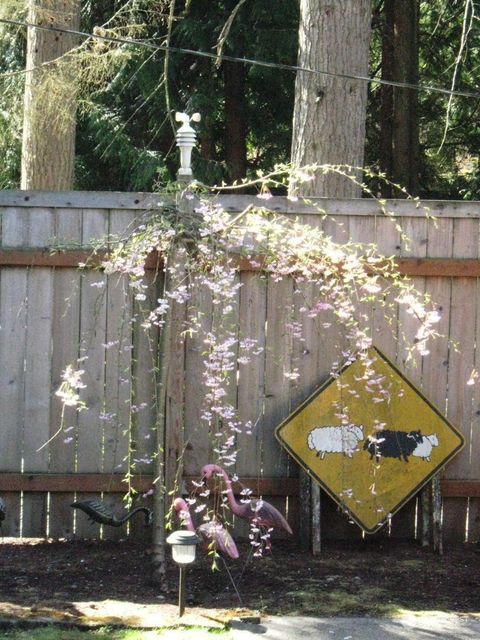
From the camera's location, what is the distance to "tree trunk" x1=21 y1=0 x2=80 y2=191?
9.09 m

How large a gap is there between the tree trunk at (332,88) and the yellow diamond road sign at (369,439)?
179cm

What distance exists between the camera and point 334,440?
17.7 feet


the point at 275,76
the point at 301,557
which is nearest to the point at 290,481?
the point at 301,557

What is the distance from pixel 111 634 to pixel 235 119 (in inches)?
380

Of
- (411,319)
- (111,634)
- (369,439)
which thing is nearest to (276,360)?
(369,439)

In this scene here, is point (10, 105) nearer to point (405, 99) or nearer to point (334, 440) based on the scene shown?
point (405, 99)

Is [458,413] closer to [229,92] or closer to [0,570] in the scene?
[0,570]

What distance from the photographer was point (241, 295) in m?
5.47

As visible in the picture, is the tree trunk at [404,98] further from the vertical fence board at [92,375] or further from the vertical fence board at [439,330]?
the vertical fence board at [92,375]

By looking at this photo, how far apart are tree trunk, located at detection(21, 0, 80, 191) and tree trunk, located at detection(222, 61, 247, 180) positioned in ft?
10.7

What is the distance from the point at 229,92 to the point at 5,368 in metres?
8.08

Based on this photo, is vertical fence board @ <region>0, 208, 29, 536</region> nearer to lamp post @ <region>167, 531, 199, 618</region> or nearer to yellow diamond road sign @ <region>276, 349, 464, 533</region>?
yellow diamond road sign @ <region>276, 349, 464, 533</region>

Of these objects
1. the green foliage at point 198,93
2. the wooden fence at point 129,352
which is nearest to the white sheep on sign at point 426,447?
the wooden fence at point 129,352

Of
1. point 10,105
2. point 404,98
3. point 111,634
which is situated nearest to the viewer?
point 111,634
